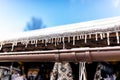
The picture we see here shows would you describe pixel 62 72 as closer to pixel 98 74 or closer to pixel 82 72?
pixel 82 72

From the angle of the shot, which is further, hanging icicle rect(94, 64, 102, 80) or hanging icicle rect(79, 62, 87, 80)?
hanging icicle rect(79, 62, 87, 80)

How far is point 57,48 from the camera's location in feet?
20.8

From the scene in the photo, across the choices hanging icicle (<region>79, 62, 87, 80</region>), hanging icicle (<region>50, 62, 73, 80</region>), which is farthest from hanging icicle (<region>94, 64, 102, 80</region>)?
hanging icicle (<region>50, 62, 73, 80</region>)

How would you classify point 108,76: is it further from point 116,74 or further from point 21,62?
point 21,62

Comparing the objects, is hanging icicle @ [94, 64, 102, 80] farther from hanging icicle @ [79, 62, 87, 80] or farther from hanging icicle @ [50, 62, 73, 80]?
hanging icicle @ [50, 62, 73, 80]

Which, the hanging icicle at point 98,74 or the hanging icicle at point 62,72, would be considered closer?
the hanging icicle at point 98,74

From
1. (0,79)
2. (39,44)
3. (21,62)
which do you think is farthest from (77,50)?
(0,79)

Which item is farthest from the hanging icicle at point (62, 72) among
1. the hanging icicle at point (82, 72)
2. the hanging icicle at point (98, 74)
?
the hanging icicle at point (98, 74)

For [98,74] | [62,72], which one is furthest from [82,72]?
[62,72]

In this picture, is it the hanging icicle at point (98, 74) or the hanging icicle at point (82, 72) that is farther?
the hanging icicle at point (82, 72)

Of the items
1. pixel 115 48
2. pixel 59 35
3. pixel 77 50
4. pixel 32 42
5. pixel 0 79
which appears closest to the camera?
pixel 115 48

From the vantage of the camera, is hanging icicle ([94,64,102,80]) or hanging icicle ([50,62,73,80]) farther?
hanging icicle ([50,62,73,80])

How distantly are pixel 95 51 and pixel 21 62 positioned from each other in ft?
8.04

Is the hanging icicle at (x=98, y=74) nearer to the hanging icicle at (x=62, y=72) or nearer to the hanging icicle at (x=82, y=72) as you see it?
the hanging icicle at (x=82, y=72)
